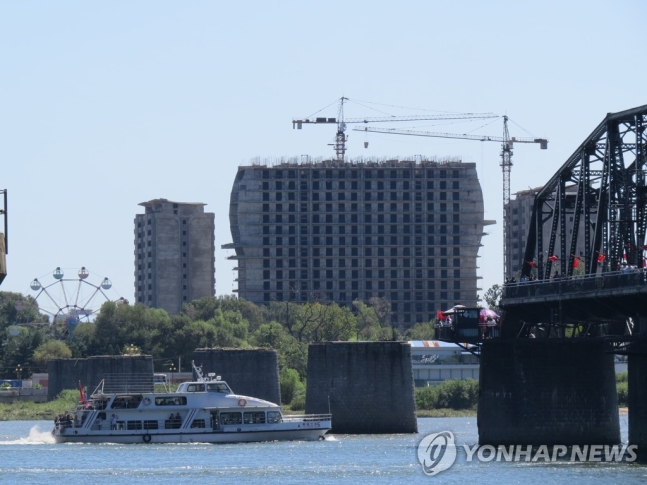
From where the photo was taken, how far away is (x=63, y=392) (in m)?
170

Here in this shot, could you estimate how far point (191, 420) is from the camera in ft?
393

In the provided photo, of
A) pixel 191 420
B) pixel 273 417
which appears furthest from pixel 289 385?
pixel 191 420

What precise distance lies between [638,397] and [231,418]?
34.3 meters

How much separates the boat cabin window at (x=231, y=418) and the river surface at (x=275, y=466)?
3197mm

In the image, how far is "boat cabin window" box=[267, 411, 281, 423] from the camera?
121 metres

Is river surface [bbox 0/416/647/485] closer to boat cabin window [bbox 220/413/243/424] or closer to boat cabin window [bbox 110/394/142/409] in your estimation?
boat cabin window [bbox 220/413/243/424]

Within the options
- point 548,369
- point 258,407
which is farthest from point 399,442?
point 548,369

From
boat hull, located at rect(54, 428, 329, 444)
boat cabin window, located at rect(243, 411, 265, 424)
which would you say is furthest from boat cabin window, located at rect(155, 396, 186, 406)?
boat cabin window, located at rect(243, 411, 265, 424)

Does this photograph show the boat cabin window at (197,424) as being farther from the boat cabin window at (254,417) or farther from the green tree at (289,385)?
the green tree at (289,385)

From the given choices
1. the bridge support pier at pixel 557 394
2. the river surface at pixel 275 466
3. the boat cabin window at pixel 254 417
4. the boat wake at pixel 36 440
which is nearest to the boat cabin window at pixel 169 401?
the river surface at pixel 275 466

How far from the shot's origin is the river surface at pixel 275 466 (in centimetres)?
8475

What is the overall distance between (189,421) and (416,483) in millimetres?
40030

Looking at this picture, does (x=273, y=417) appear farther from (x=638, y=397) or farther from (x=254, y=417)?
(x=638, y=397)

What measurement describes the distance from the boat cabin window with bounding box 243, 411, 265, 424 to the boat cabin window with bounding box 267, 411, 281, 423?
1.48 feet
